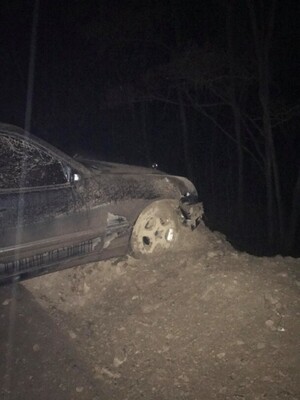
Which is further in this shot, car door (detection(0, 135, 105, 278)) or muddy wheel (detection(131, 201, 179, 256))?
muddy wheel (detection(131, 201, 179, 256))

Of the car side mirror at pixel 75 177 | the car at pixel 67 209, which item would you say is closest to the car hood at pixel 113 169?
the car at pixel 67 209

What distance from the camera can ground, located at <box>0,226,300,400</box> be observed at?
10.6 feet

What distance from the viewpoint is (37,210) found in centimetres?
397

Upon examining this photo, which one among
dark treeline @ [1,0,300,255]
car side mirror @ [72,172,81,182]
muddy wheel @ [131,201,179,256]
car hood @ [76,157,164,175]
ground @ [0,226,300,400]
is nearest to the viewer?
ground @ [0,226,300,400]

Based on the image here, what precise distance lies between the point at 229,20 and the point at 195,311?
9117 mm

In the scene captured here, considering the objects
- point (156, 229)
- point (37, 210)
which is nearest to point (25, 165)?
point (37, 210)

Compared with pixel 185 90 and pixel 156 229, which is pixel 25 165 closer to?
pixel 156 229

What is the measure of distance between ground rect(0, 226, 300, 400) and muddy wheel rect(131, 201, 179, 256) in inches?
6.3

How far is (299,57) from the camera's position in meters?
11.8

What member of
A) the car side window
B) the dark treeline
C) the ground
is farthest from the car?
the dark treeline

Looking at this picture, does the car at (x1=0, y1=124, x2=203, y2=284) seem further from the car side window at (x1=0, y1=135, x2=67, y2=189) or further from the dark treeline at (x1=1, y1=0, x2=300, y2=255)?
the dark treeline at (x1=1, y1=0, x2=300, y2=255)

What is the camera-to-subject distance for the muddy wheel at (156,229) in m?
4.90

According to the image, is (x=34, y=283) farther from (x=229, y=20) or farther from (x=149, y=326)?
(x=229, y=20)

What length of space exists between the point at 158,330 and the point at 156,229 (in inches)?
58.7
